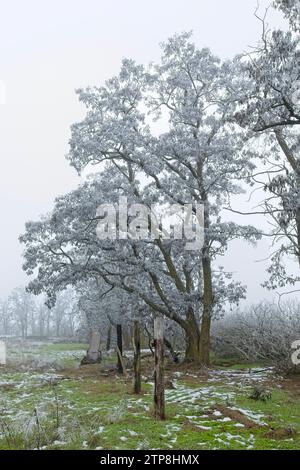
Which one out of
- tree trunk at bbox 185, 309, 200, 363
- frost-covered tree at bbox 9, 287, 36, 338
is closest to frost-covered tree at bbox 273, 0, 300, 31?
tree trunk at bbox 185, 309, 200, 363

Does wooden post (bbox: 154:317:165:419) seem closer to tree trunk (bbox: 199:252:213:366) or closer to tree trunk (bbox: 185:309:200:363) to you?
tree trunk (bbox: 199:252:213:366)

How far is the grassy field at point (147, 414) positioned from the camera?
25.5 ft

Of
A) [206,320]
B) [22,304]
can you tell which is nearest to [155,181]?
[206,320]

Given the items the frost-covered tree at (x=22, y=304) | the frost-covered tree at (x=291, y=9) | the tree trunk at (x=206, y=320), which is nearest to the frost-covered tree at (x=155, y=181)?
the tree trunk at (x=206, y=320)

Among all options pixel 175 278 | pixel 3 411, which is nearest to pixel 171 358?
pixel 175 278

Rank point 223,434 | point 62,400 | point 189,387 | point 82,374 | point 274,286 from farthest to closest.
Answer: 1. point 82,374
2. point 274,286
3. point 189,387
4. point 62,400
5. point 223,434

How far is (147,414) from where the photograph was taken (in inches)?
386

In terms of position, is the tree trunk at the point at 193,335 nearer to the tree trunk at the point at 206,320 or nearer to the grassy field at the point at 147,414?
the tree trunk at the point at 206,320

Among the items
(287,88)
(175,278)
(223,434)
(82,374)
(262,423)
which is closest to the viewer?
(223,434)

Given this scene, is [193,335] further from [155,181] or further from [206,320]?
[155,181]

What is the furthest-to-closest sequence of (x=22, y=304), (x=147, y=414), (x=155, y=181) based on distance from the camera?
(x=22, y=304) < (x=155, y=181) < (x=147, y=414)
